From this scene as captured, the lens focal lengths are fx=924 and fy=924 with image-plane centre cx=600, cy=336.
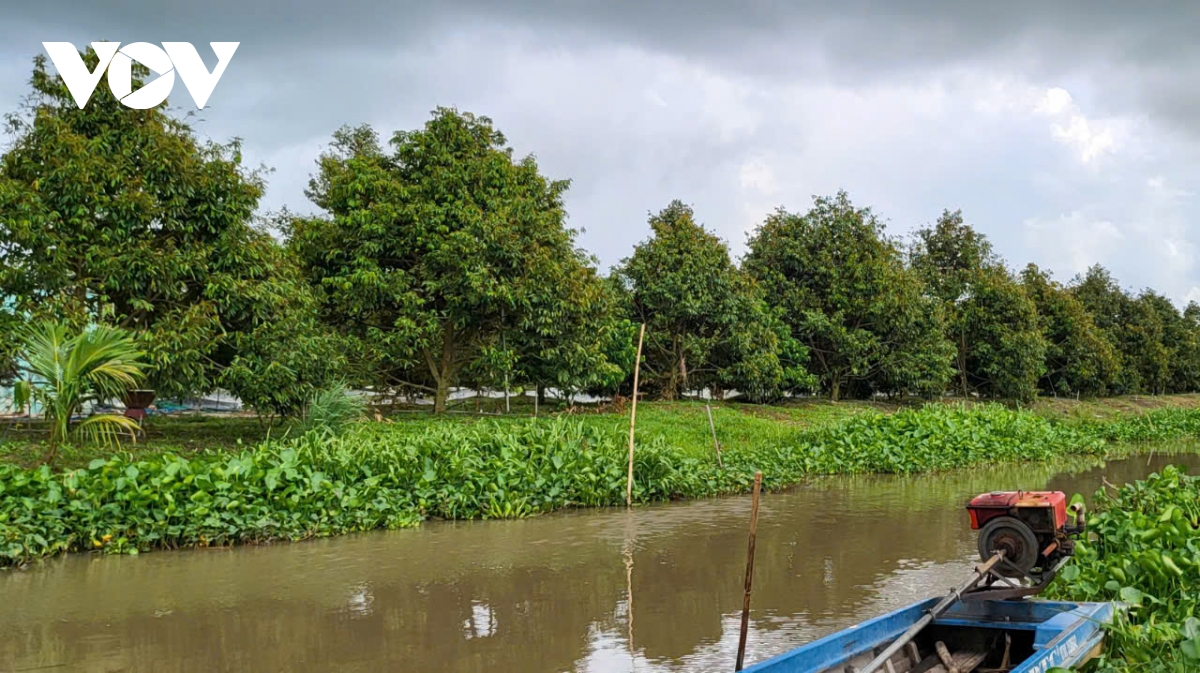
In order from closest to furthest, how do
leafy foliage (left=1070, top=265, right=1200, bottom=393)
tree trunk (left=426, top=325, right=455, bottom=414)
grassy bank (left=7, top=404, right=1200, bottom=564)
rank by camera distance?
grassy bank (left=7, top=404, right=1200, bottom=564)
tree trunk (left=426, top=325, right=455, bottom=414)
leafy foliage (left=1070, top=265, right=1200, bottom=393)

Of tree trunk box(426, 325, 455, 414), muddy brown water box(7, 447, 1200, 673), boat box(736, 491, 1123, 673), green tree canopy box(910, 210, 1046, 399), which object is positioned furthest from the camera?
green tree canopy box(910, 210, 1046, 399)

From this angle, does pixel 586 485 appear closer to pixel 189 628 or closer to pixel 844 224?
pixel 189 628

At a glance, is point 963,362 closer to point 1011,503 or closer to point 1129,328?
point 1129,328

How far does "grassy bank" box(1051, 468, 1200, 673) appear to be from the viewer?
196 inches

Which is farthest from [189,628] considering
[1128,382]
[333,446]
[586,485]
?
[1128,382]

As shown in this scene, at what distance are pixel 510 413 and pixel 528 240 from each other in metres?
3.85

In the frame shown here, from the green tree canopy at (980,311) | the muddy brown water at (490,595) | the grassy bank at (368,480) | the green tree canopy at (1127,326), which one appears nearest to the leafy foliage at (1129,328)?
the green tree canopy at (1127,326)

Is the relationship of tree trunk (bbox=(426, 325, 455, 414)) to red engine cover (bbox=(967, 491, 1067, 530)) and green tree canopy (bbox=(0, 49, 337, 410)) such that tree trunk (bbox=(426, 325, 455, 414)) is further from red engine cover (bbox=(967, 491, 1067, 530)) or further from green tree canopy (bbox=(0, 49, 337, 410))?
red engine cover (bbox=(967, 491, 1067, 530))

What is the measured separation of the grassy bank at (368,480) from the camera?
28.7ft

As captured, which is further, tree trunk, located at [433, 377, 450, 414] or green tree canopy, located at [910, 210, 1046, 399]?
green tree canopy, located at [910, 210, 1046, 399]

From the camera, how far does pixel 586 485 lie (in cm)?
1170

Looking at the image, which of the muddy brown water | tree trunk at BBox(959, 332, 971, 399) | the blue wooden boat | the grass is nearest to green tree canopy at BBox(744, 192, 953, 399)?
the grass

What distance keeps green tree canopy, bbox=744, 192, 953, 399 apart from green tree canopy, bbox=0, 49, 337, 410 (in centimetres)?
1589

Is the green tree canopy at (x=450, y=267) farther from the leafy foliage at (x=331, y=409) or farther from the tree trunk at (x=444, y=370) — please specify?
the leafy foliage at (x=331, y=409)
